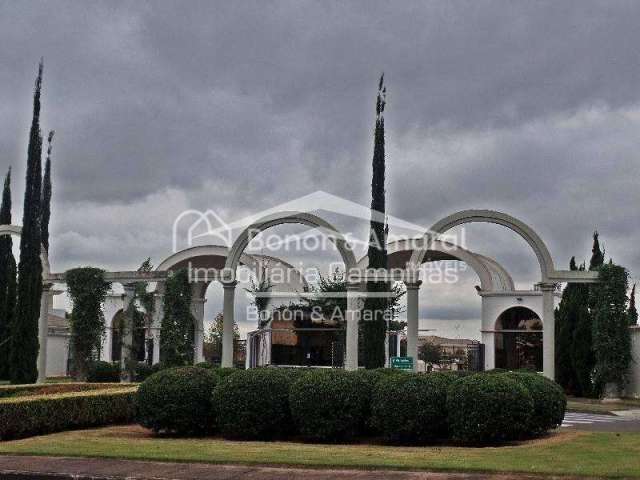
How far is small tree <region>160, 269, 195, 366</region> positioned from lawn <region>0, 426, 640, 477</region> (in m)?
13.8

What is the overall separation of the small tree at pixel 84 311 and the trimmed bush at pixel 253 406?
15.3 metres

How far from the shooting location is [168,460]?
11484 millimetres

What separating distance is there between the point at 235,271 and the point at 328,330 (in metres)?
12.7

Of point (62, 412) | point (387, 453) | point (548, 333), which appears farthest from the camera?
point (548, 333)

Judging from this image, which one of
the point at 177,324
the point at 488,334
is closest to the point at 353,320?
the point at 177,324

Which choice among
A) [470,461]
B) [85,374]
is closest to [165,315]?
[85,374]

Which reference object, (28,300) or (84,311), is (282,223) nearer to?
(84,311)

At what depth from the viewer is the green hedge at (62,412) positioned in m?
14.8

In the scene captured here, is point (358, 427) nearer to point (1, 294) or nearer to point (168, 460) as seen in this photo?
point (168, 460)

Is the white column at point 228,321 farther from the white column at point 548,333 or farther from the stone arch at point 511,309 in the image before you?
the stone arch at point 511,309

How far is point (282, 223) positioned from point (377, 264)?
347 cm

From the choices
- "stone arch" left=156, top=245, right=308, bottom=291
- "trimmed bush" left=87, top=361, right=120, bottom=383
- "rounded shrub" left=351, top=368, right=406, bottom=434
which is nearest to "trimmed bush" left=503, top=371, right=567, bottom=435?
"rounded shrub" left=351, top=368, right=406, bottom=434

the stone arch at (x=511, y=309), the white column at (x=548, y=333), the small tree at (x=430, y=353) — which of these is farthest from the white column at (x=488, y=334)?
the small tree at (x=430, y=353)

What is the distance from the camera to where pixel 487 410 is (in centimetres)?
1293
